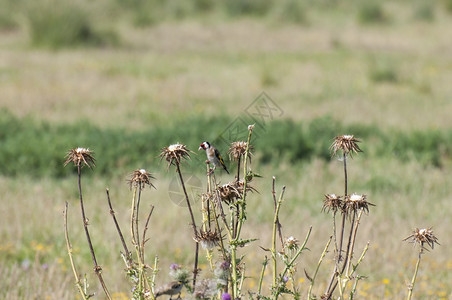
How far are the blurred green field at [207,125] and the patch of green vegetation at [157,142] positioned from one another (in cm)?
2

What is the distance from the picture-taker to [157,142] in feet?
25.8

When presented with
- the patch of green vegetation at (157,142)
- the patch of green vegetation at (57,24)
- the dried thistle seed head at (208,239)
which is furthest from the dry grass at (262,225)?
the patch of green vegetation at (57,24)

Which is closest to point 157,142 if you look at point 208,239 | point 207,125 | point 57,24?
point 207,125

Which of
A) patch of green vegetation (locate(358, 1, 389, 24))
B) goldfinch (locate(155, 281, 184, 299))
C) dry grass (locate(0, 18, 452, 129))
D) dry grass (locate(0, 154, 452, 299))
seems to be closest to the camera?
goldfinch (locate(155, 281, 184, 299))

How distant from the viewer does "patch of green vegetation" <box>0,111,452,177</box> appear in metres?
7.11

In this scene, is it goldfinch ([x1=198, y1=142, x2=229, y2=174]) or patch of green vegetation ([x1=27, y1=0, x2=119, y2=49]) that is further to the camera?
patch of green vegetation ([x1=27, y1=0, x2=119, y2=49])

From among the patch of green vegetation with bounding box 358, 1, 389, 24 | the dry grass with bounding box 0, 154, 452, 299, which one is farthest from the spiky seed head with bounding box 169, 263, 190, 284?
the patch of green vegetation with bounding box 358, 1, 389, 24

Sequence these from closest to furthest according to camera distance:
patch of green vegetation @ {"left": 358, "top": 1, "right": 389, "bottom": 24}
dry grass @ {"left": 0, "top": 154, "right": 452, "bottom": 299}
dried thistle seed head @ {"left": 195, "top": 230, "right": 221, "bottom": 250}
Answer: dried thistle seed head @ {"left": 195, "top": 230, "right": 221, "bottom": 250}
dry grass @ {"left": 0, "top": 154, "right": 452, "bottom": 299}
patch of green vegetation @ {"left": 358, "top": 1, "right": 389, "bottom": 24}

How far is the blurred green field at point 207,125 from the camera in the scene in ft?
15.6

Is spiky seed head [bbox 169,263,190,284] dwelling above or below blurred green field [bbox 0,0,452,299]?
below

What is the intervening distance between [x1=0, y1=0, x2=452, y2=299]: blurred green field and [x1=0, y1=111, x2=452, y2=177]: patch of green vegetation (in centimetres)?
2

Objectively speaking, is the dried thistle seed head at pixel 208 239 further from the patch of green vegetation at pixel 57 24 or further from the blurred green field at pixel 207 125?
the patch of green vegetation at pixel 57 24

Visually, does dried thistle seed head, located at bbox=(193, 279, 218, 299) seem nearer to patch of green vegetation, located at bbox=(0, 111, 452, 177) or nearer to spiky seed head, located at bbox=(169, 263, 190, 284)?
spiky seed head, located at bbox=(169, 263, 190, 284)

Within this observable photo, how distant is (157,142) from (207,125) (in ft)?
3.20
